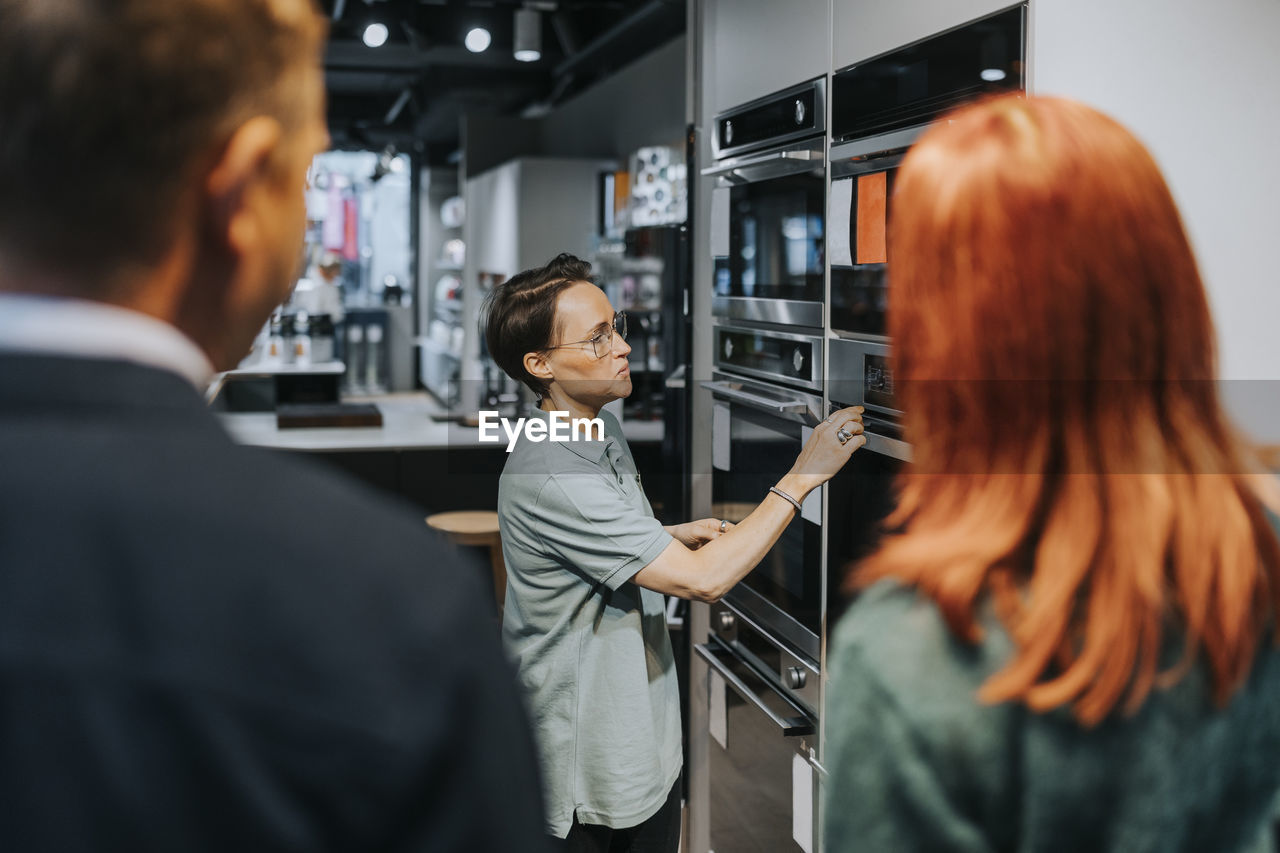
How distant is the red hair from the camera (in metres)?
0.82

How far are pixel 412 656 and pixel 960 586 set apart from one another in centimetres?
43

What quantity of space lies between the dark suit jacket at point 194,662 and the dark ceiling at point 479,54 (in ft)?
20.9

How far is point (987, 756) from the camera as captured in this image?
2.68 feet

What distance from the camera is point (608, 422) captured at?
6.96ft

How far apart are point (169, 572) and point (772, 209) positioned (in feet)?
6.63

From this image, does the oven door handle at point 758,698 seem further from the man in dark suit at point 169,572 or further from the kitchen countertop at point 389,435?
the kitchen countertop at point 389,435

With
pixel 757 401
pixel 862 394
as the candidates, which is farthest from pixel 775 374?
pixel 862 394

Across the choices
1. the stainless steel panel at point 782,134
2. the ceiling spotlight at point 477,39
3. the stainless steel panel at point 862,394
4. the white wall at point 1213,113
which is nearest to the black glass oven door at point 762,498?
the stainless steel panel at point 862,394

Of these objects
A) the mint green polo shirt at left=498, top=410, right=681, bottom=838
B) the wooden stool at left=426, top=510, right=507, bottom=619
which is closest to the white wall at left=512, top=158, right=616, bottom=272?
the wooden stool at left=426, top=510, right=507, bottom=619

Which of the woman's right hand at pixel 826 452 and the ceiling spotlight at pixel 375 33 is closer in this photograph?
the woman's right hand at pixel 826 452

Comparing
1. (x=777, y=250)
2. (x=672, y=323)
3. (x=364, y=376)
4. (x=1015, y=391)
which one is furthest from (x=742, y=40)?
(x=364, y=376)

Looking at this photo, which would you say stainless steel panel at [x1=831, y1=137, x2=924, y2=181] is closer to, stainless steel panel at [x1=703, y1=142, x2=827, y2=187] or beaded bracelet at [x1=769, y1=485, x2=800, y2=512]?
stainless steel panel at [x1=703, y1=142, x2=827, y2=187]

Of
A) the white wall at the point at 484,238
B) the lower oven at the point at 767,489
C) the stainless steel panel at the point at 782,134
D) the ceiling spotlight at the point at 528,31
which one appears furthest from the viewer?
the white wall at the point at 484,238

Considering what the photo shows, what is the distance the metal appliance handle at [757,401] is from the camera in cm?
226
